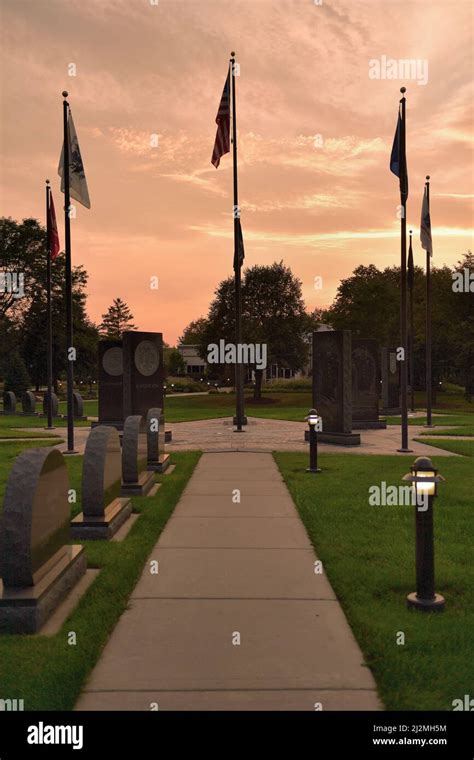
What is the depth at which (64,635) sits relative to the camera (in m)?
4.80

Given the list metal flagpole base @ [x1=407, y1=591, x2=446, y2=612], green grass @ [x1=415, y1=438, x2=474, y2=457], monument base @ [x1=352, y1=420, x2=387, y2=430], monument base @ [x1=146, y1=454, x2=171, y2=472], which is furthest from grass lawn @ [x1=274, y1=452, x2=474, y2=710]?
monument base @ [x1=352, y1=420, x2=387, y2=430]

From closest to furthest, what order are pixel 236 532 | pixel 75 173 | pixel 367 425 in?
pixel 236 532, pixel 75 173, pixel 367 425

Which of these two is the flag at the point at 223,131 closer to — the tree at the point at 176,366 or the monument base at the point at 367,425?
the monument base at the point at 367,425

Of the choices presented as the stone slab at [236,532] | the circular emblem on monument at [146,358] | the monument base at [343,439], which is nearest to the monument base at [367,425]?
the monument base at [343,439]

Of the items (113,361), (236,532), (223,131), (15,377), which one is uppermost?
(223,131)

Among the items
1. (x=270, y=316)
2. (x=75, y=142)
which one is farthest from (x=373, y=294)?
(x=75, y=142)

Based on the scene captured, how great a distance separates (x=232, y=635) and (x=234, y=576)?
1.48m

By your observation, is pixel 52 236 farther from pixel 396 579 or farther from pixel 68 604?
pixel 396 579

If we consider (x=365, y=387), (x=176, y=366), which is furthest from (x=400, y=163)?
(x=176, y=366)

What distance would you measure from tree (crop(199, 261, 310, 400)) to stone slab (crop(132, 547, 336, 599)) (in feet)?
123

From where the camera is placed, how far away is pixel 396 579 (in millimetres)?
6020

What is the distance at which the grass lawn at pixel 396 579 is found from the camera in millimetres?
4090

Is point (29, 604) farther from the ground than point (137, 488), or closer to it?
farther from the ground

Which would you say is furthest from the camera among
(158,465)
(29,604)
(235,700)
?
(158,465)
